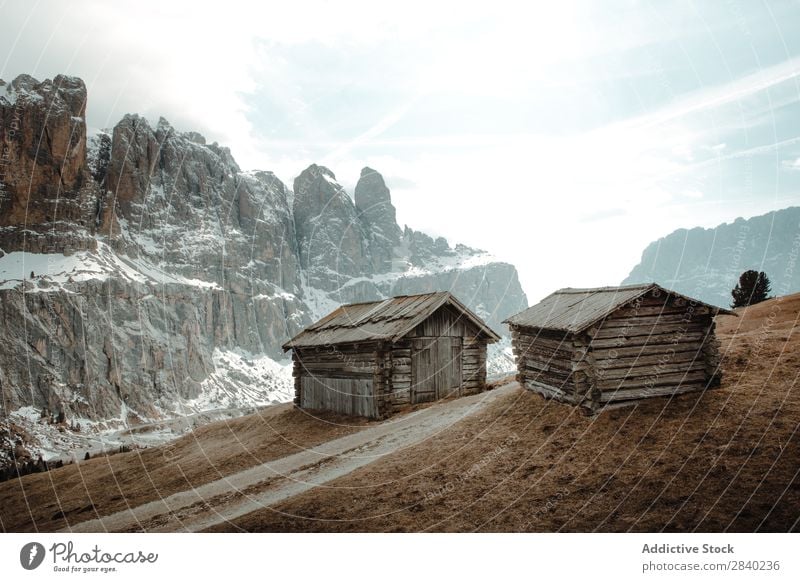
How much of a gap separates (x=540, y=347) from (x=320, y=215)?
15475 cm

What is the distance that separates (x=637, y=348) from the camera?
1250 centimetres

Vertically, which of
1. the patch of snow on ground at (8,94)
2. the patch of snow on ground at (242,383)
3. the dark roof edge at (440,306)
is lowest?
the patch of snow on ground at (242,383)

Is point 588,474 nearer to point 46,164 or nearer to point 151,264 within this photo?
point 46,164

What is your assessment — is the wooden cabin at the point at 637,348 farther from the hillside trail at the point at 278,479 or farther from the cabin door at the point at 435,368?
the cabin door at the point at 435,368

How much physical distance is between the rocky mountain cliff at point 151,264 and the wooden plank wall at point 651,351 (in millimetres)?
96425

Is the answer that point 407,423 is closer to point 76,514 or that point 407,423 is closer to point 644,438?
point 644,438

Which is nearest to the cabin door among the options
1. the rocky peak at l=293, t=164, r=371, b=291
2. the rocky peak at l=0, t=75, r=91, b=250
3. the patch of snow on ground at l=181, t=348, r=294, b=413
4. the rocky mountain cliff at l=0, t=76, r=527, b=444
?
the rocky mountain cliff at l=0, t=76, r=527, b=444

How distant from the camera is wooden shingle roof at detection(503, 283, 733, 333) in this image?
12.4 meters

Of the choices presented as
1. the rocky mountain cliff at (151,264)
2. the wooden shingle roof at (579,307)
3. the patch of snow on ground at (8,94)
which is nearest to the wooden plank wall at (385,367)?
the wooden shingle roof at (579,307)

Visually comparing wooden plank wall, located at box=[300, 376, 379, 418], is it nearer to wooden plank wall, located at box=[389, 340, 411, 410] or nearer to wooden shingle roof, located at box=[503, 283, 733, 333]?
wooden plank wall, located at box=[389, 340, 411, 410]

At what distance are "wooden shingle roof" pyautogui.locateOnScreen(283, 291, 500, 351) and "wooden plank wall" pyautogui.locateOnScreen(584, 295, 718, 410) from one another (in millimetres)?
7722

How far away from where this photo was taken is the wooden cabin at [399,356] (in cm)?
1886

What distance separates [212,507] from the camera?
39.0 feet
